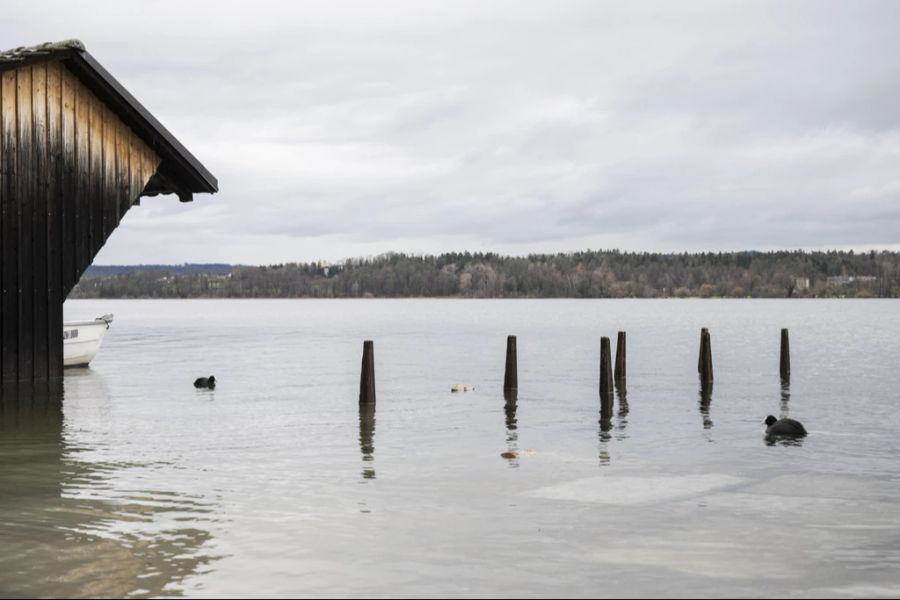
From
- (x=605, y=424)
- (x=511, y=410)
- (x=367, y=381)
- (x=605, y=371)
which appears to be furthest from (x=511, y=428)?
(x=605, y=371)

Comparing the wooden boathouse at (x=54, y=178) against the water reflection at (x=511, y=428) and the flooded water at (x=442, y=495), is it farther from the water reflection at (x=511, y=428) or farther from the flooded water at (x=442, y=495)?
the water reflection at (x=511, y=428)

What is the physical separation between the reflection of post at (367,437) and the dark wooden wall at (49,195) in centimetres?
710

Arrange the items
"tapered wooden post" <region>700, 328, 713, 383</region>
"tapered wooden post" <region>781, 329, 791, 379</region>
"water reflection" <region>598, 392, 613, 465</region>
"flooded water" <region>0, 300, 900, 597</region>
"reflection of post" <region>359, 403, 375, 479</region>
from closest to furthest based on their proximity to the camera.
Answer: "flooded water" <region>0, 300, 900, 597</region> < "reflection of post" <region>359, 403, 375, 479</region> < "water reflection" <region>598, 392, 613, 465</region> < "tapered wooden post" <region>700, 328, 713, 383</region> < "tapered wooden post" <region>781, 329, 791, 379</region>

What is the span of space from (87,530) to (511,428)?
44.8 ft

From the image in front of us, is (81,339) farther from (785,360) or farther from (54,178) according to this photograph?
(785,360)

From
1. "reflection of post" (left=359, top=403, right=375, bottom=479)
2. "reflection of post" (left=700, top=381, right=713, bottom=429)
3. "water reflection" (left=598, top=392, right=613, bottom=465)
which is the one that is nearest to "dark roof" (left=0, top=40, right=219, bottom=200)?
"reflection of post" (left=359, top=403, right=375, bottom=479)

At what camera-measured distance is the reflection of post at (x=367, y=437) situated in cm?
1891

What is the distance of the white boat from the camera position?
44344mm

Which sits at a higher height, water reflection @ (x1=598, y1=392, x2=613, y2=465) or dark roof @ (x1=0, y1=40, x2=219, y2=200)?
dark roof @ (x1=0, y1=40, x2=219, y2=200)

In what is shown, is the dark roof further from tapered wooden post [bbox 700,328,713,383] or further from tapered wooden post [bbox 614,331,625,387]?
tapered wooden post [bbox 700,328,713,383]

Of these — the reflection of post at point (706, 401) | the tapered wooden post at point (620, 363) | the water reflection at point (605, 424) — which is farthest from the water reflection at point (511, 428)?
the reflection of post at point (706, 401)

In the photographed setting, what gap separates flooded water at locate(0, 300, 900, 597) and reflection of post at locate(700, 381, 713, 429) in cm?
11

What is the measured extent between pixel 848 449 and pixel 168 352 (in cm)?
4713

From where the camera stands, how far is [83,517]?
14.0 meters
